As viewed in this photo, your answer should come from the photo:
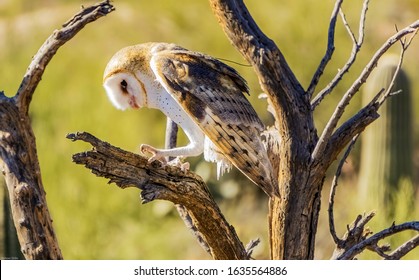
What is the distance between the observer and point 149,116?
14.7 meters

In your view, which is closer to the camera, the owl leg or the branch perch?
the branch perch

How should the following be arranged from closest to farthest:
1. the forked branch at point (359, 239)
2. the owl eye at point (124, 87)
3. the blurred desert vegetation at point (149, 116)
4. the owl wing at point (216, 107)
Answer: the forked branch at point (359, 239), the owl wing at point (216, 107), the owl eye at point (124, 87), the blurred desert vegetation at point (149, 116)

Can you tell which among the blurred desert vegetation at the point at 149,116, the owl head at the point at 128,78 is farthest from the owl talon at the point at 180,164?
the blurred desert vegetation at the point at 149,116

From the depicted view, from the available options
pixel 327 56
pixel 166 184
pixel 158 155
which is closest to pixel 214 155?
pixel 158 155

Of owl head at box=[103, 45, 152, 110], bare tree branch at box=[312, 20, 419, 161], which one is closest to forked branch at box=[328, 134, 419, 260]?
bare tree branch at box=[312, 20, 419, 161]

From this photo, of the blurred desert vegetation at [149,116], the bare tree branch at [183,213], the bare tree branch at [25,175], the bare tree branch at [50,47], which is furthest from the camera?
the blurred desert vegetation at [149,116]

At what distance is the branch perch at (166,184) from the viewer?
3840mm

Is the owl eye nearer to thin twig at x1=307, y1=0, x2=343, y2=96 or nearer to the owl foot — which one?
the owl foot

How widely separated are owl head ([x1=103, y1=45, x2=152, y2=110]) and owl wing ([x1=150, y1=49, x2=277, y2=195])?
8 centimetres

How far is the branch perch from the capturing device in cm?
384

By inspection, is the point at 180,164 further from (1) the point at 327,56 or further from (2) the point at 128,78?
(1) the point at 327,56

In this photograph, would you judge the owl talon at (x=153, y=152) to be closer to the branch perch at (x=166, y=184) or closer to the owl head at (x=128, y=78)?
the branch perch at (x=166, y=184)

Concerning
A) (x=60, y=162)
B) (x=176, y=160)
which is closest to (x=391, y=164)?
(x=60, y=162)

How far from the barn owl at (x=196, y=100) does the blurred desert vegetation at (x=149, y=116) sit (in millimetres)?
3396
